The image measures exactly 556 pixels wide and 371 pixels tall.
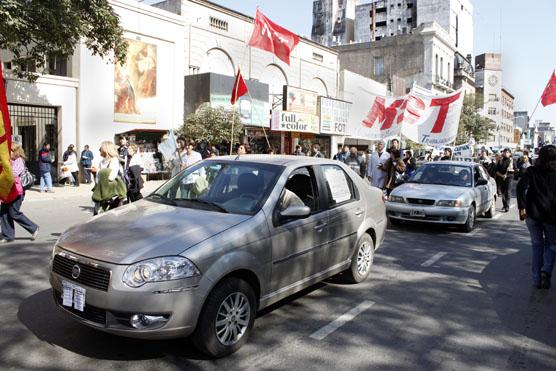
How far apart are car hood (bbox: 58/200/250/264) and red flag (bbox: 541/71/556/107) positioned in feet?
45.5

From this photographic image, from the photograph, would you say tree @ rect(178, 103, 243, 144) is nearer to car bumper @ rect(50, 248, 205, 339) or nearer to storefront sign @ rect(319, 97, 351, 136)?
storefront sign @ rect(319, 97, 351, 136)

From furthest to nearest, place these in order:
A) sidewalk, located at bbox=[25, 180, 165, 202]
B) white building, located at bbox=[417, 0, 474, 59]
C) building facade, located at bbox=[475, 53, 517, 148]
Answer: building facade, located at bbox=[475, 53, 517, 148] → white building, located at bbox=[417, 0, 474, 59] → sidewalk, located at bbox=[25, 180, 165, 202]

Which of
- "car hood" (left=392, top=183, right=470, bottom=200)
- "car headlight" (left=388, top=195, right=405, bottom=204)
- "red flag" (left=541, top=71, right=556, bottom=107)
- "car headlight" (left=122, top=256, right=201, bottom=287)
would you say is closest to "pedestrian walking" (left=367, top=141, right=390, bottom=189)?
"car hood" (left=392, top=183, right=470, bottom=200)

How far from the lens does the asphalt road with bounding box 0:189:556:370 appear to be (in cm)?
389

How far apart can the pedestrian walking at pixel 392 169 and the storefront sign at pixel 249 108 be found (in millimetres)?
12588

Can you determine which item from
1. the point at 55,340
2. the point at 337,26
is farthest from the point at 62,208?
the point at 337,26

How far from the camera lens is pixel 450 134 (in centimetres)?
1554

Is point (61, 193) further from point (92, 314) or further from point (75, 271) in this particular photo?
point (92, 314)

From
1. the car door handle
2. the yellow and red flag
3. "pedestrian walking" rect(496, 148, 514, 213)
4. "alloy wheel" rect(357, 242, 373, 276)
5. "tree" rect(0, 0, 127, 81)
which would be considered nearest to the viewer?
the car door handle

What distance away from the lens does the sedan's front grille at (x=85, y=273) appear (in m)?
3.57

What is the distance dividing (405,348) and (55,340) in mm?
2940

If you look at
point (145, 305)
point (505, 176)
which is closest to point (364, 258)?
point (145, 305)

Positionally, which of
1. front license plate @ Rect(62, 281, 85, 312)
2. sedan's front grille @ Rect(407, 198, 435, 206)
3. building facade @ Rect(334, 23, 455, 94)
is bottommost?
front license plate @ Rect(62, 281, 85, 312)

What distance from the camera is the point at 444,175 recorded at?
11.4 meters
